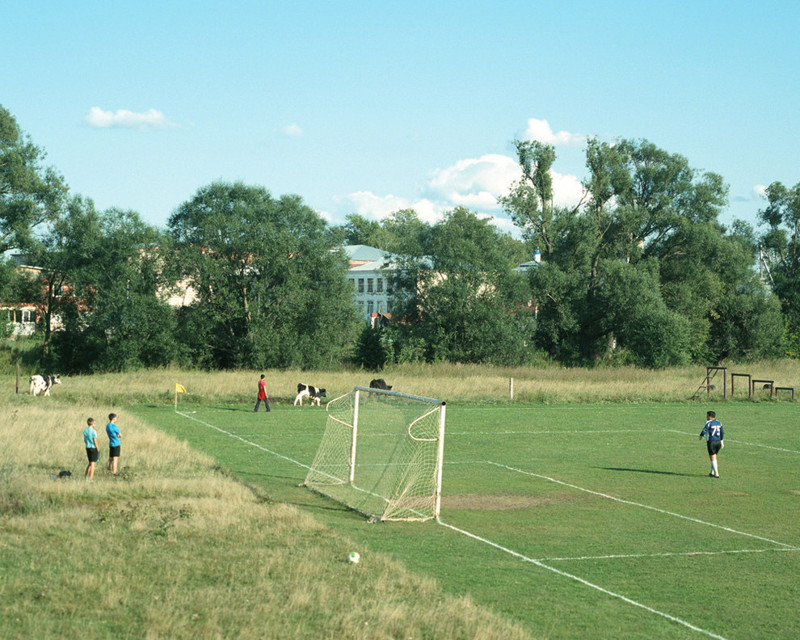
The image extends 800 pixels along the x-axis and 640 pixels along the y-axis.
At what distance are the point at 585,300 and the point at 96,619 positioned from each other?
71.9 meters

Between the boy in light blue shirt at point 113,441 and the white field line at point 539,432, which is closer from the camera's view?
the boy in light blue shirt at point 113,441

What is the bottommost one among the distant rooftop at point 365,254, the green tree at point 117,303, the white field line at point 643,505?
the white field line at point 643,505

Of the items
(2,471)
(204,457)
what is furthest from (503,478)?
(2,471)

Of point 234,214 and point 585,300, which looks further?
point 585,300

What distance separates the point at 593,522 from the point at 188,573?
8.61 m

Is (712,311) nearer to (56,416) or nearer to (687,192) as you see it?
(687,192)

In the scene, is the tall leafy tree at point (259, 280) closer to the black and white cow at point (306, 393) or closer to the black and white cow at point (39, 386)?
the black and white cow at point (306, 393)

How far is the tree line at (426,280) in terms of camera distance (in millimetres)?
62062

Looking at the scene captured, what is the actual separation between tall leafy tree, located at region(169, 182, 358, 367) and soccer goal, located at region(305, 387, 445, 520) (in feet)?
128

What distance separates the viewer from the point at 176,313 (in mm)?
64375

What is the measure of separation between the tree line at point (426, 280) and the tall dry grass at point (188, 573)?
4387 cm

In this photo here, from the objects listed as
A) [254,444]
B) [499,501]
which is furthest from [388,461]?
[254,444]

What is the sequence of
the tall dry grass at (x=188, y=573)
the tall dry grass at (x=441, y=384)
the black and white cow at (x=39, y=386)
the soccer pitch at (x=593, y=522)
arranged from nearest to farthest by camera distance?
the tall dry grass at (x=188, y=573)
the soccer pitch at (x=593, y=522)
the black and white cow at (x=39, y=386)
the tall dry grass at (x=441, y=384)

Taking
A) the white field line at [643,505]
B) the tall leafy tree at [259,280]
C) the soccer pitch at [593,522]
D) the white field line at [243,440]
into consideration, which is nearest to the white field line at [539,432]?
the soccer pitch at [593,522]
